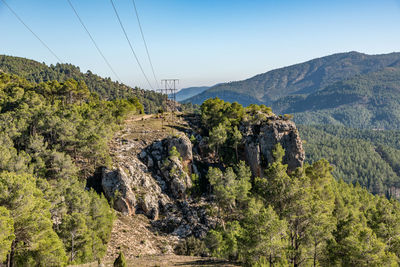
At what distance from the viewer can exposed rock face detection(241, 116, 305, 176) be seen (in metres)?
82.1

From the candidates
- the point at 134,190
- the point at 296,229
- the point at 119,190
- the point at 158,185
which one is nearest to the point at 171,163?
the point at 158,185

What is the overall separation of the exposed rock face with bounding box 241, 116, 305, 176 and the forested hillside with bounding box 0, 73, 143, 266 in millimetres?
46697

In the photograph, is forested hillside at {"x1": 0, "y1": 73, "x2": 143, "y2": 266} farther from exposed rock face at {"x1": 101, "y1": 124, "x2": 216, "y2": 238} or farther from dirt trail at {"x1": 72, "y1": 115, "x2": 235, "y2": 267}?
exposed rock face at {"x1": 101, "y1": 124, "x2": 216, "y2": 238}

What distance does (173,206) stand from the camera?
2638 inches

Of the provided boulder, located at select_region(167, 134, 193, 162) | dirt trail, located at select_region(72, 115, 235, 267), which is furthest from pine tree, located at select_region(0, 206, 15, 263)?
boulder, located at select_region(167, 134, 193, 162)

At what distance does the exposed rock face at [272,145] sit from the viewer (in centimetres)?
8206

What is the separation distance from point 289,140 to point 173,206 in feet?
146

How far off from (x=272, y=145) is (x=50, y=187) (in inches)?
2556

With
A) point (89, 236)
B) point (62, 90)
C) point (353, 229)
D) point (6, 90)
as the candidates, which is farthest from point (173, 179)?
point (6, 90)

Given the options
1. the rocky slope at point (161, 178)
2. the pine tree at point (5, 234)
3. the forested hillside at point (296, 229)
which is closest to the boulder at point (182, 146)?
the rocky slope at point (161, 178)

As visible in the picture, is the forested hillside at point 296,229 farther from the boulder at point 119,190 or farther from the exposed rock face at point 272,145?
the boulder at point 119,190

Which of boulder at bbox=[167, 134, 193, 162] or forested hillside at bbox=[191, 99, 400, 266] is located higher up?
boulder at bbox=[167, 134, 193, 162]

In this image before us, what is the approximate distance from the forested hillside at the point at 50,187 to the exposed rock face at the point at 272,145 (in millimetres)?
46697

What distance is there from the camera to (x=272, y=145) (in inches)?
3250
